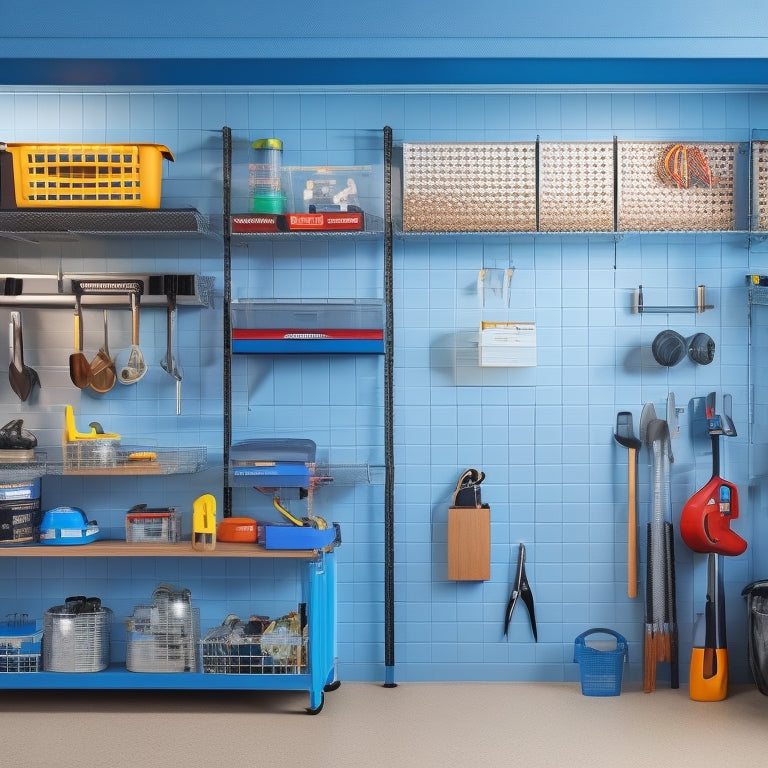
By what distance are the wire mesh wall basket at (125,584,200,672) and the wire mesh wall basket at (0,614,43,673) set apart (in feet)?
1.32

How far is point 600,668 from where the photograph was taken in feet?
15.4

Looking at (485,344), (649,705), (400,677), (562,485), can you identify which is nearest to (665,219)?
(485,344)

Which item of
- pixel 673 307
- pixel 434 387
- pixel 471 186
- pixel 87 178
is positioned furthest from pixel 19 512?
pixel 673 307

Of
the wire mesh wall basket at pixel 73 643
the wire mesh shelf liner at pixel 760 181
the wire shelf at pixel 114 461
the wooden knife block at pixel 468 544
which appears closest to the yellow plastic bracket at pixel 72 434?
Result: the wire shelf at pixel 114 461

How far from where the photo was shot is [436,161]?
479 centimetres

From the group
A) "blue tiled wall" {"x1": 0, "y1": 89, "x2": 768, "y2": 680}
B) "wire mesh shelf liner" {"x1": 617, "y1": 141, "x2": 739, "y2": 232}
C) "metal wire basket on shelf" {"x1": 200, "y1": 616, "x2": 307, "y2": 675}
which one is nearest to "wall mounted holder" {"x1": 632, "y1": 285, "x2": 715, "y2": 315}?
"blue tiled wall" {"x1": 0, "y1": 89, "x2": 768, "y2": 680}

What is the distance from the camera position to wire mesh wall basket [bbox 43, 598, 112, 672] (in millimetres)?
4527

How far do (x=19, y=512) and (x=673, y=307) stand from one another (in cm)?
316

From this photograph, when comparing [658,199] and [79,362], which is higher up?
[658,199]

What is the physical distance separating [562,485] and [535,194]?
1.39 meters

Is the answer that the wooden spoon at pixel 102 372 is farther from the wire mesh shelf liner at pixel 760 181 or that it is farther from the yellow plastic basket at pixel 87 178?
the wire mesh shelf liner at pixel 760 181

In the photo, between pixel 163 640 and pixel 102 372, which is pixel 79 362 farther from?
pixel 163 640

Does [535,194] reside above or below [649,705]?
above

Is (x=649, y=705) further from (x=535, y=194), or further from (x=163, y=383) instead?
(x=163, y=383)
